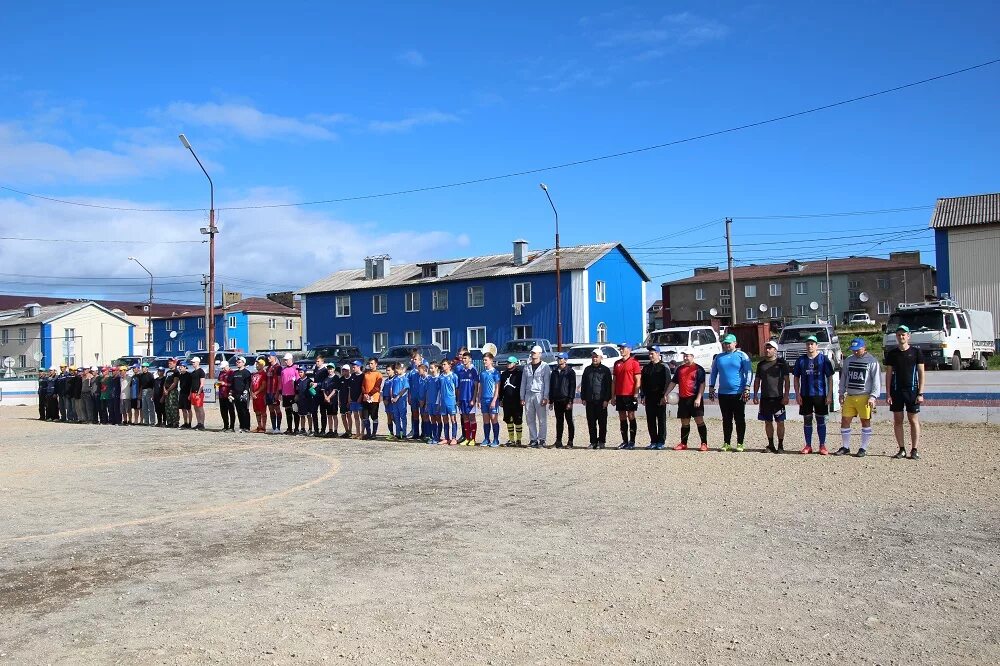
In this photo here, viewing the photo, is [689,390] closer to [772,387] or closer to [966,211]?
[772,387]

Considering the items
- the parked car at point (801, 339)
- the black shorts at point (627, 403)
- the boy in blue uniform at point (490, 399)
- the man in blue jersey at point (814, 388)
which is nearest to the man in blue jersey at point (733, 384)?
the man in blue jersey at point (814, 388)

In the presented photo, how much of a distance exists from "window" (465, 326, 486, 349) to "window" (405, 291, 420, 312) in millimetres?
4152

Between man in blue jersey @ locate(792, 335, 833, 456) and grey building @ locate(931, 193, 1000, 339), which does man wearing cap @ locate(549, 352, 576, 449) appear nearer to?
man in blue jersey @ locate(792, 335, 833, 456)

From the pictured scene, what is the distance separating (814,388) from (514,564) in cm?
850

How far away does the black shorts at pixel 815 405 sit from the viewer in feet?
46.4

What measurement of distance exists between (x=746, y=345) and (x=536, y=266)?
14218 millimetres

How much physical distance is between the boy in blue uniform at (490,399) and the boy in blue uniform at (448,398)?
634 millimetres

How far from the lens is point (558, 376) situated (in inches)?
654

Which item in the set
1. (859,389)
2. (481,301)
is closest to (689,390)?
(859,389)

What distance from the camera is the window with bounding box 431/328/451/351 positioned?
55250 millimetres

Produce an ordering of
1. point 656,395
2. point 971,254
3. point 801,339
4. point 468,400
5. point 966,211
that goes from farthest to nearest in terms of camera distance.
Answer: point 966,211 → point 971,254 → point 801,339 → point 468,400 → point 656,395

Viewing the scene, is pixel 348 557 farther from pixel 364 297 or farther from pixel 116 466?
pixel 364 297

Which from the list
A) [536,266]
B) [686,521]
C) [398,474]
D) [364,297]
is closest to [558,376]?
[398,474]

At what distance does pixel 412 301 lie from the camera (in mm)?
Result: 56844
